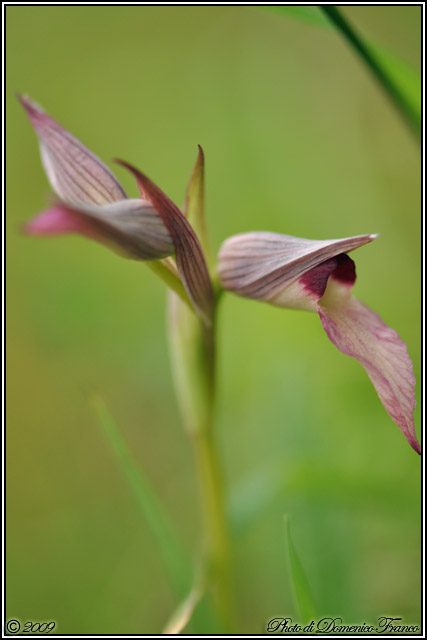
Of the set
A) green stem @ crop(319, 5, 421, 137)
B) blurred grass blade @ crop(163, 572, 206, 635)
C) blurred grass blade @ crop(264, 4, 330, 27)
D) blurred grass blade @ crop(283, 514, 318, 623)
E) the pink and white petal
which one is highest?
blurred grass blade @ crop(264, 4, 330, 27)

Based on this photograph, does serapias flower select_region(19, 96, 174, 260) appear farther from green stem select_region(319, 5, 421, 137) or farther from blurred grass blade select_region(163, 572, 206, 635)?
blurred grass blade select_region(163, 572, 206, 635)

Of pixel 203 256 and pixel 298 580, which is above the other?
pixel 203 256

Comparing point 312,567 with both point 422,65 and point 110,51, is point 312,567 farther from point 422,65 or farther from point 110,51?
point 110,51

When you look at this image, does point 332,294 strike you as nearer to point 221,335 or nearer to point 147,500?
point 147,500

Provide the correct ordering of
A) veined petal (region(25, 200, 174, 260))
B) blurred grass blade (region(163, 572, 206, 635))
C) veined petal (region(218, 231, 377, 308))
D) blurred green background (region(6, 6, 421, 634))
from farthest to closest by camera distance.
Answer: blurred green background (region(6, 6, 421, 634))
blurred grass blade (region(163, 572, 206, 635))
veined petal (region(218, 231, 377, 308))
veined petal (region(25, 200, 174, 260))

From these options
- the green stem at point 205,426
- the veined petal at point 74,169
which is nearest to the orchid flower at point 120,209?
the veined petal at point 74,169

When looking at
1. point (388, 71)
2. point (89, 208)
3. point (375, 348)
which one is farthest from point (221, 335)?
point (89, 208)

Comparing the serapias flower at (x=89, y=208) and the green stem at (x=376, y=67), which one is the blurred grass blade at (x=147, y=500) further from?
the green stem at (x=376, y=67)

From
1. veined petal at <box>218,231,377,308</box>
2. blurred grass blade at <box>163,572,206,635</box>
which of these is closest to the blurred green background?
blurred grass blade at <box>163,572,206,635</box>
